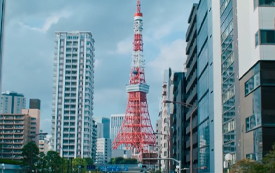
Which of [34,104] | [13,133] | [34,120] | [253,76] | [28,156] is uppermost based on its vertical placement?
Result: [34,104]

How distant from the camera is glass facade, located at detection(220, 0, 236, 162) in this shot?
47.8 m

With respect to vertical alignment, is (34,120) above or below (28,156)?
above

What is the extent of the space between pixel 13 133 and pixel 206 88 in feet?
381

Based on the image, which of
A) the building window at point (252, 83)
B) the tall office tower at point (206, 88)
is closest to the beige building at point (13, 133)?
the tall office tower at point (206, 88)

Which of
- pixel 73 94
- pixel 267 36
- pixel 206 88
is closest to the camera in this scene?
pixel 267 36

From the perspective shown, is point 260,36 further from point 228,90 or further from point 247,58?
point 228,90

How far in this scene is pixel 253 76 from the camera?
135 feet

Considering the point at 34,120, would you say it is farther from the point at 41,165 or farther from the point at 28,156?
the point at 28,156

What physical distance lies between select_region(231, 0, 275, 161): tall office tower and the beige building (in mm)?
127054

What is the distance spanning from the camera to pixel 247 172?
33.4 metres

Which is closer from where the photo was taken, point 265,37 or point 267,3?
point 265,37

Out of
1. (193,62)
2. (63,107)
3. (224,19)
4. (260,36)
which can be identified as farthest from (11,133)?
(260,36)

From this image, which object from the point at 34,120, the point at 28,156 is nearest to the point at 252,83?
the point at 28,156

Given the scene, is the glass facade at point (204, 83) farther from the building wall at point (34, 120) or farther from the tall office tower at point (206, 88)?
the building wall at point (34, 120)
